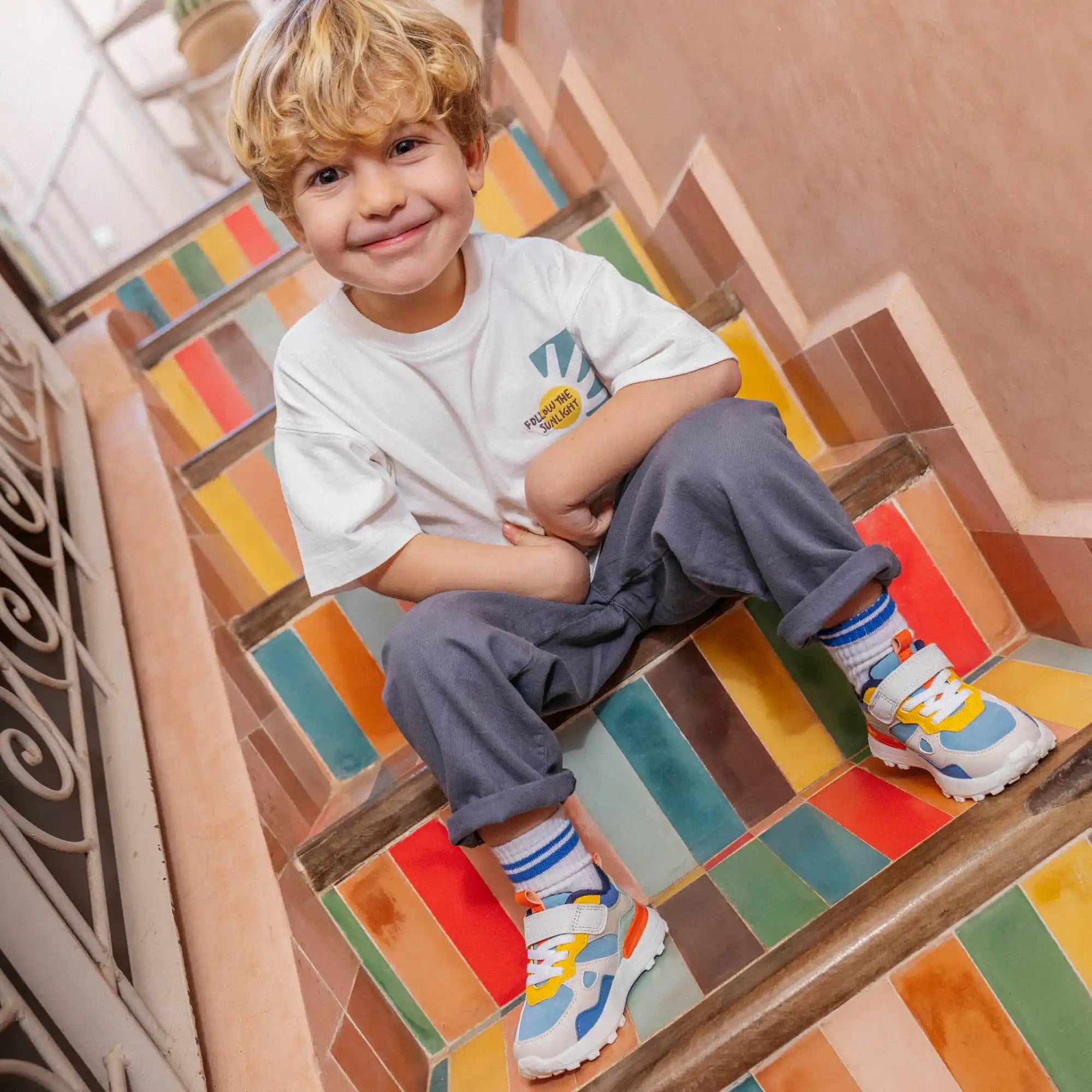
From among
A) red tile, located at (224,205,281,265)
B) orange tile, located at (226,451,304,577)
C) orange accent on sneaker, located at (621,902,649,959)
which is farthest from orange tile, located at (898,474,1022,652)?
red tile, located at (224,205,281,265)

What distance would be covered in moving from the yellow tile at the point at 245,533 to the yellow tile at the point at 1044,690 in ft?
3.21

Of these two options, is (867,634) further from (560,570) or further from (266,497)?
(266,497)

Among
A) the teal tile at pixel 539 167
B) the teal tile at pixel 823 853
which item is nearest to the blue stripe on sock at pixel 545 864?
the teal tile at pixel 823 853

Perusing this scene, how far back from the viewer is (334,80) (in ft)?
2.59

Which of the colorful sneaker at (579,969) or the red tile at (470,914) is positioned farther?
the red tile at (470,914)

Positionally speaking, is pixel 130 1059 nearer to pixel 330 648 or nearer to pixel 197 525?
pixel 330 648

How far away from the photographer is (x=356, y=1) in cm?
82

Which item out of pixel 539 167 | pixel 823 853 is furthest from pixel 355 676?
pixel 539 167

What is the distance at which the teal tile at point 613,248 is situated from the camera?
147 centimetres

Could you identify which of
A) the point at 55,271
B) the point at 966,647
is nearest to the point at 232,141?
the point at 966,647

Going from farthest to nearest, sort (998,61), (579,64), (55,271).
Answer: (55,271) → (579,64) → (998,61)

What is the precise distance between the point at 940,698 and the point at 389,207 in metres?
0.66

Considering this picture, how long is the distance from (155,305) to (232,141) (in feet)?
4.29

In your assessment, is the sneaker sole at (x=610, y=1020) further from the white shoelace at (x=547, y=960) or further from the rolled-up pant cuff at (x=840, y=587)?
the rolled-up pant cuff at (x=840, y=587)
